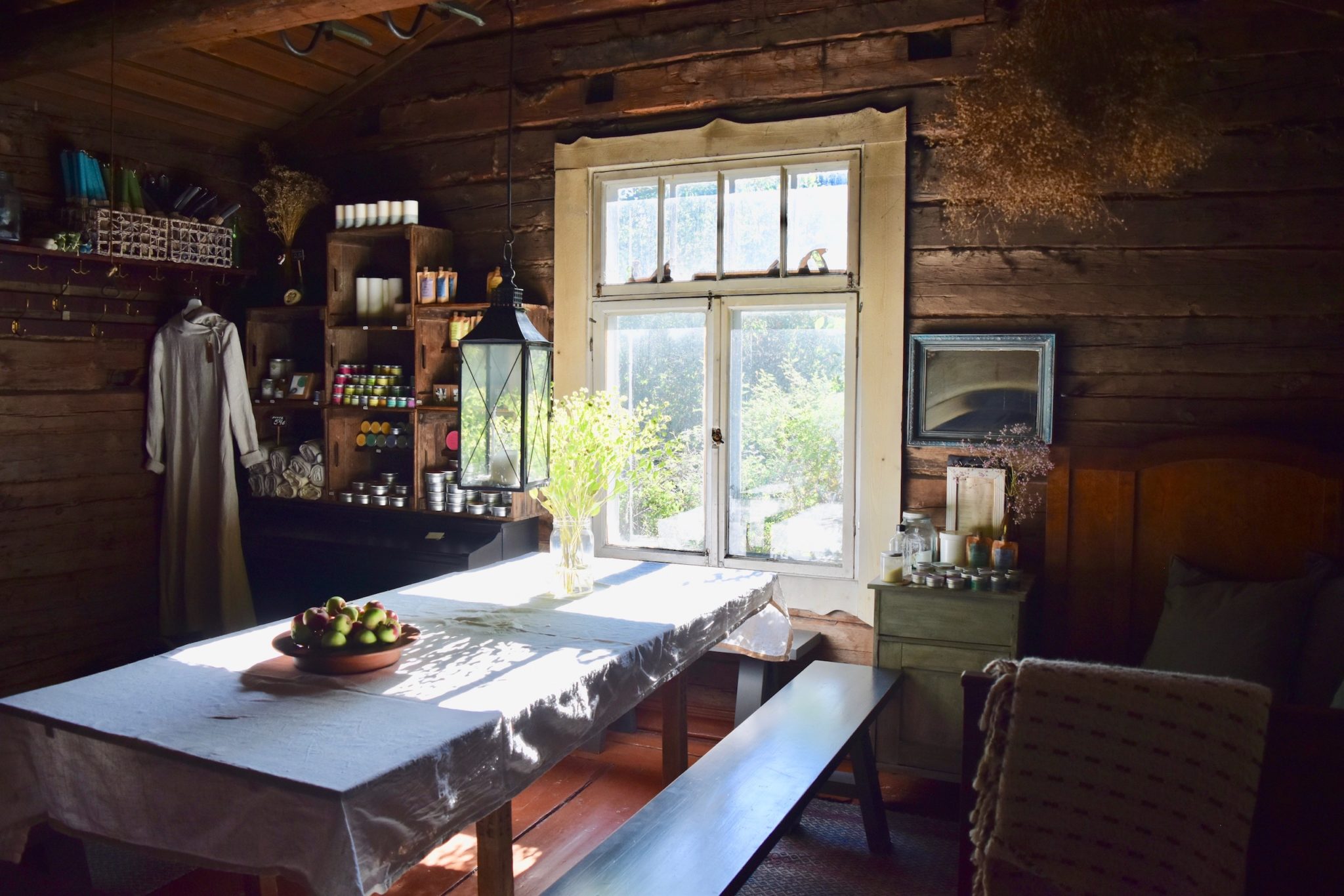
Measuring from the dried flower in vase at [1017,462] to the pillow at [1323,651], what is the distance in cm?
94

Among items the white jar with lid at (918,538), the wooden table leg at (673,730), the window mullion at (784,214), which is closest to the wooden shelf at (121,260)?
the window mullion at (784,214)

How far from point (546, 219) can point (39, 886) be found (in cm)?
316

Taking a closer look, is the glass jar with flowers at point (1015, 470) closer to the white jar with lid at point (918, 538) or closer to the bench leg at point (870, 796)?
the white jar with lid at point (918, 538)

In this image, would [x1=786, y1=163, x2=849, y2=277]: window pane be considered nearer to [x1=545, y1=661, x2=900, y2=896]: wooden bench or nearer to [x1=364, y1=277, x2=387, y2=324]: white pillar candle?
[x1=545, y1=661, x2=900, y2=896]: wooden bench

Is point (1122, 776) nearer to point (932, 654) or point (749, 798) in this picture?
point (749, 798)

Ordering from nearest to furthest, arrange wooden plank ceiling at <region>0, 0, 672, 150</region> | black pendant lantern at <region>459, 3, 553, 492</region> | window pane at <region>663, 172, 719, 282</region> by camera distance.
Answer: black pendant lantern at <region>459, 3, 553, 492</region> → wooden plank ceiling at <region>0, 0, 672, 150</region> → window pane at <region>663, 172, 719, 282</region>

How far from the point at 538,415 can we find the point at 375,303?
224 centimetres

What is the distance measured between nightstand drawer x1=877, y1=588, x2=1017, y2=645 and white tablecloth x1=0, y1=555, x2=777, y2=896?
1.22 m

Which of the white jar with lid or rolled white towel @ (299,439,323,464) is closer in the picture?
the white jar with lid

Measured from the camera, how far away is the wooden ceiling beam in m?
3.43

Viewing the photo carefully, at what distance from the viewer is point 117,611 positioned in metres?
4.85

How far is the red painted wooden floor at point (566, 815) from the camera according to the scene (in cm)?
312

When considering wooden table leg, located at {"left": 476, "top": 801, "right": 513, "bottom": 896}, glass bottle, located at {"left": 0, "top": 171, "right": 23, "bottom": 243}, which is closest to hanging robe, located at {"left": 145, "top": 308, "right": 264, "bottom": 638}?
glass bottle, located at {"left": 0, "top": 171, "right": 23, "bottom": 243}

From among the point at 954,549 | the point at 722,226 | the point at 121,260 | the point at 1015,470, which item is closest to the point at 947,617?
the point at 954,549
